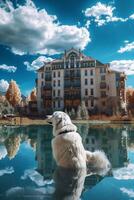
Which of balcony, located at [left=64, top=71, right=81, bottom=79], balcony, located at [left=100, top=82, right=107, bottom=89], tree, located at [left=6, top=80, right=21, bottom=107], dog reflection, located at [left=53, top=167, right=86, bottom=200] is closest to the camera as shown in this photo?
dog reflection, located at [left=53, top=167, right=86, bottom=200]

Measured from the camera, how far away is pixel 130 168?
3.31 meters

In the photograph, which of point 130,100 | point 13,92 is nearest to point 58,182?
point 130,100

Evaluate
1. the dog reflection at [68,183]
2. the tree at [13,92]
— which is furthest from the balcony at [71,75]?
the dog reflection at [68,183]

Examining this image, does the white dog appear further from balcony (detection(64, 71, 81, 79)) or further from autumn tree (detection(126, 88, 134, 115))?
balcony (detection(64, 71, 81, 79))

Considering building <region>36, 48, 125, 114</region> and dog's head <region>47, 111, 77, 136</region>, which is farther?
building <region>36, 48, 125, 114</region>

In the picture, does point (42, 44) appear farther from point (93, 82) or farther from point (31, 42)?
point (93, 82)

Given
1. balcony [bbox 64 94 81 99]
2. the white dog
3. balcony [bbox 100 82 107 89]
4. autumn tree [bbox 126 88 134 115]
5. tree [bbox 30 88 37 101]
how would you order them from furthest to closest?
tree [bbox 30 88 37 101], balcony [bbox 64 94 81 99], balcony [bbox 100 82 107 89], autumn tree [bbox 126 88 134 115], the white dog

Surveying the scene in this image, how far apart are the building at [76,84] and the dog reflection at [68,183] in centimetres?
2003

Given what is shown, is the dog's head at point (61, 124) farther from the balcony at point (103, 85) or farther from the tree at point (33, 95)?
the tree at point (33, 95)

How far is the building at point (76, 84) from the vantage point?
23.5 meters

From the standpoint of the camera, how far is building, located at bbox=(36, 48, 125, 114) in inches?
924

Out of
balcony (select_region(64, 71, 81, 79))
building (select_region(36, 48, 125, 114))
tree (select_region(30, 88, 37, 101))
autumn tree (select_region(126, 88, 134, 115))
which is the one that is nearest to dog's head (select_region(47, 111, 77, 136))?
autumn tree (select_region(126, 88, 134, 115))

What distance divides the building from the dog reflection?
2003 cm

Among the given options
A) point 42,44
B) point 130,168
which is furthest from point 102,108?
point 130,168
